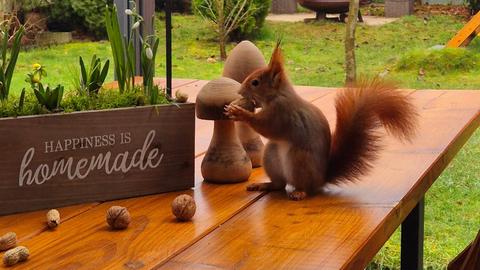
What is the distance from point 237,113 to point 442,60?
151 inches

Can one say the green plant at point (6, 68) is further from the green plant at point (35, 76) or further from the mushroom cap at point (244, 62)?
the mushroom cap at point (244, 62)

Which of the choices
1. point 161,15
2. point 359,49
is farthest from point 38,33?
point 359,49

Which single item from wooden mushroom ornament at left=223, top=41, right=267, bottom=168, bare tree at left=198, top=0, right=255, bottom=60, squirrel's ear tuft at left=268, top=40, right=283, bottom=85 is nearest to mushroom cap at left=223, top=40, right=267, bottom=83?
wooden mushroom ornament at left=223, top=41, right=267, bottom=168

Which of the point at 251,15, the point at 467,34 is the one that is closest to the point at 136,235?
the point at 467,34

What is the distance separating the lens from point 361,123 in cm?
95

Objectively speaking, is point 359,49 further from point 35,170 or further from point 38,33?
point 35,170

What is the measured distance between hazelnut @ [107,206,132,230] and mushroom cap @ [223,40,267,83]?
30 centimetres

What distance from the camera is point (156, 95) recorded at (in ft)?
3.05

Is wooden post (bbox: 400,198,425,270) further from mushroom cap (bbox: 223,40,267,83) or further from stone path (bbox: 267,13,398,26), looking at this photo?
stone path (bbox: 267,13,398,26)

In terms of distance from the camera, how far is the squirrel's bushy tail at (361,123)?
3.11 feet

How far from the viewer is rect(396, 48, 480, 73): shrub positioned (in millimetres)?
4520

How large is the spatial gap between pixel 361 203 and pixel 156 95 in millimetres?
249

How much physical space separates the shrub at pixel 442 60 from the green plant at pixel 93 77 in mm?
3737

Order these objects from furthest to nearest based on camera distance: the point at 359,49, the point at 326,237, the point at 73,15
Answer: the point at 359,49, the point at 73,15, the point at 326,237
